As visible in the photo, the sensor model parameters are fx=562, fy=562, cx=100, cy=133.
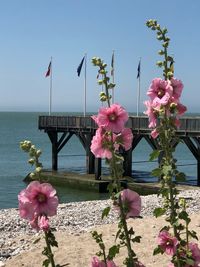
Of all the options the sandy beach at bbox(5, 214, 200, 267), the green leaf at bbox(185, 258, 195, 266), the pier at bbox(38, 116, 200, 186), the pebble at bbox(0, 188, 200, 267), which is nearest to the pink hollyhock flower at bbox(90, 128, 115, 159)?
the green leaf at bbox(185, 258, 195, 266)

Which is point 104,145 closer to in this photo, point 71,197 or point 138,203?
point 138,203

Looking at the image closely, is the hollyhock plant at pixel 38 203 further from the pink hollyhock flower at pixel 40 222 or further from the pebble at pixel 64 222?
the pebble at pixel 64 222

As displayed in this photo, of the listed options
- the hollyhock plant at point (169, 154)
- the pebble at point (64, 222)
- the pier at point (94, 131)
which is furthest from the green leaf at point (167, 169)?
the pier at point (94, 131)

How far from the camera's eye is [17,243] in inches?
432

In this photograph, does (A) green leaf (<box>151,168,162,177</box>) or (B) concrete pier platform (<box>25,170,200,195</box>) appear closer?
(A) green leaf (<box>151,168,162,177</box>)

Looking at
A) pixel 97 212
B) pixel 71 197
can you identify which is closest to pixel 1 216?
pixel 97 212

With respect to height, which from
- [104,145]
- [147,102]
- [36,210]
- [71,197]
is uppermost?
[147,102]

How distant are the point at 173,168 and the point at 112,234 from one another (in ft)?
27.4

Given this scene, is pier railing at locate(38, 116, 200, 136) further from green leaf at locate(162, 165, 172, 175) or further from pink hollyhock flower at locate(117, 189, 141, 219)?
pink hollyhock flower at locate(117, 189, 141, 219)

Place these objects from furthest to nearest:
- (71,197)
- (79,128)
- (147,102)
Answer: (79,128), (71,197), (147,102)

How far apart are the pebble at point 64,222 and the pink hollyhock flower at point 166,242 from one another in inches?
265

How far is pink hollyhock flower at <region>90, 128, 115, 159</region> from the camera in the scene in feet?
A: 9.71

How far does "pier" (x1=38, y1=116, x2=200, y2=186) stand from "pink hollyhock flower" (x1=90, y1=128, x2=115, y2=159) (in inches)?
876

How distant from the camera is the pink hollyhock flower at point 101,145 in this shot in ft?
9.71
